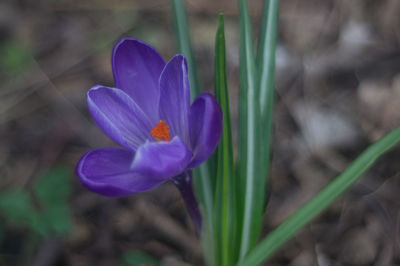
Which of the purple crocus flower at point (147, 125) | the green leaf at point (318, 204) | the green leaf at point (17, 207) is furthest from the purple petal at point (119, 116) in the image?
the green leaf at point (17, 207)

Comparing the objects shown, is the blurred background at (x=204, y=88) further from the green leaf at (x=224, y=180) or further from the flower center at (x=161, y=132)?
the flower center at (x=161, y=132)

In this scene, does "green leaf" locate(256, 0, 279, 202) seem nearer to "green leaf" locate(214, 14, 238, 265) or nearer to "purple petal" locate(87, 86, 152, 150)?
"green leaf" locate(214, 14, 238, 265)

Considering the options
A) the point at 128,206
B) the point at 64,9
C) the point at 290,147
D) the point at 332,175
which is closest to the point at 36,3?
the point at 64,9

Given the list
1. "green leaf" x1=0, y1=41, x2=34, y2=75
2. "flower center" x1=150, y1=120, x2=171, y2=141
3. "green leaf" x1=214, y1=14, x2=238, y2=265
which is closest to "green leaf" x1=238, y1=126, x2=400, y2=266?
"green leaf" x1=214, y1=14, x2=238, y2=265

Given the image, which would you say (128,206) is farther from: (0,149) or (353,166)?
(353,166)

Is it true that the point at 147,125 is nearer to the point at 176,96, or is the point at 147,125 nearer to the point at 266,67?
the point at 176,96

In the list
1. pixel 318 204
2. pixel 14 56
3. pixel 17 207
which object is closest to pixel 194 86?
pixel 318 204
